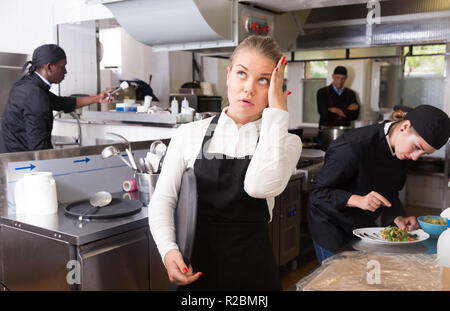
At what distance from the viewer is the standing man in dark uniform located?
587cm

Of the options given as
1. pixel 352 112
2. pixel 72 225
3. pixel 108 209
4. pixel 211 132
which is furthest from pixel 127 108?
pixel 352 112

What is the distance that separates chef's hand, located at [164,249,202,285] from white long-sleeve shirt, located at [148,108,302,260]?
4 cm

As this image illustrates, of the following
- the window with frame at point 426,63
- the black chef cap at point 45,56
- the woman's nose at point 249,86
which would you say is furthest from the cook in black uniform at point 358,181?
the window with frame at point 426,63

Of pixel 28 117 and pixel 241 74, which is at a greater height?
pixel 241 74

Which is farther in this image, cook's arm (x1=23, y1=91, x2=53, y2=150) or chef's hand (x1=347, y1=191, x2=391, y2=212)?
cook's arm (x1=23, y1=91, x2=53, y2=150)

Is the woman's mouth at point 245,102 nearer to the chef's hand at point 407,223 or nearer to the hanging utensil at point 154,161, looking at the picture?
the chef's hand at point 407,223

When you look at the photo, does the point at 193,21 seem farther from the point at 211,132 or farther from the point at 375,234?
the point at 375,234

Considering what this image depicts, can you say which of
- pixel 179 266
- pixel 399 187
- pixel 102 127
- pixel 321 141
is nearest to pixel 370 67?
pixel 321 141

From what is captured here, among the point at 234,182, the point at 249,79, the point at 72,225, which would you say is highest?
the point at 249,79

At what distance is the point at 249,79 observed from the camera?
1332 mm

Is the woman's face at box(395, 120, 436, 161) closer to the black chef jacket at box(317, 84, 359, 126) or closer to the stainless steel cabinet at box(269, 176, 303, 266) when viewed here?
the stainless steel cabinet at box(269, 176, 303, 266)

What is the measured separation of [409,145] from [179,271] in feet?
3.54

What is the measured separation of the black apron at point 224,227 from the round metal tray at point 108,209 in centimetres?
89

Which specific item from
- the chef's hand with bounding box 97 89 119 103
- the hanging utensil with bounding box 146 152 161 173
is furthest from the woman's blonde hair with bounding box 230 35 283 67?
the chef's hand with bounding box 97 89 119 103
